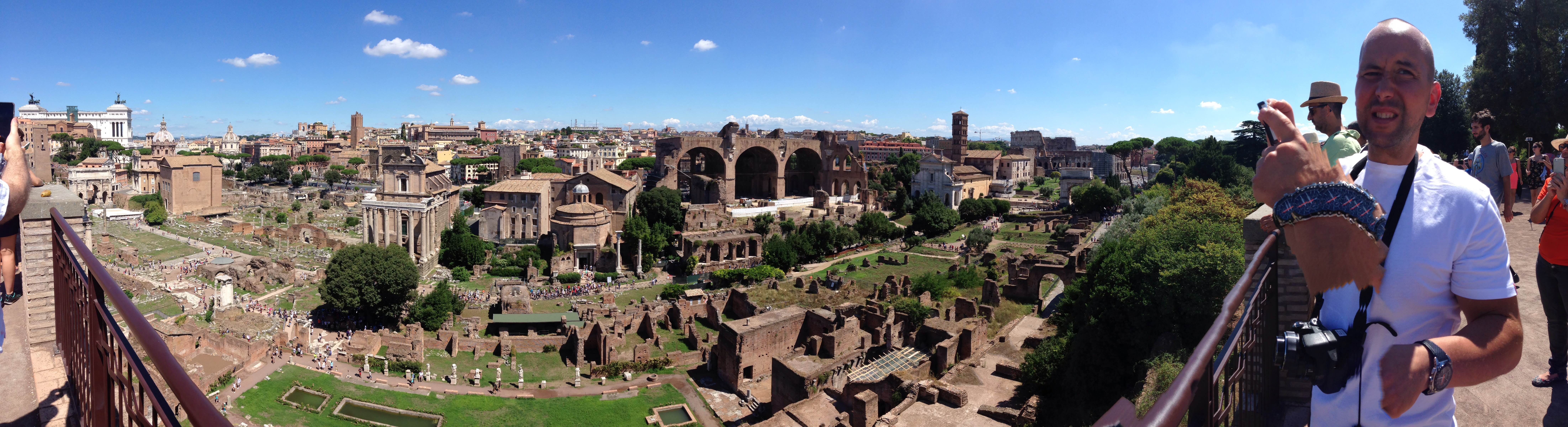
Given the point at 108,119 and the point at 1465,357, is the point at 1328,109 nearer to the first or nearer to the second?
the point at 1465,357

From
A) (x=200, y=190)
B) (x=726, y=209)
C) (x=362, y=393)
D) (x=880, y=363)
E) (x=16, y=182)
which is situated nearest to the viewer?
(x=16, y=182)

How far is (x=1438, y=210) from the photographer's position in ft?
5.61

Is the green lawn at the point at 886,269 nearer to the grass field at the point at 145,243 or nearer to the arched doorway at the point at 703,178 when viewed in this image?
the arched doorway at the point at 703,178

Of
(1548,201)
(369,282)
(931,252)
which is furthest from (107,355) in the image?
(931,252)

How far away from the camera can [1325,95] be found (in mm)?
2961

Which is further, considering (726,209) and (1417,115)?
(726,209)

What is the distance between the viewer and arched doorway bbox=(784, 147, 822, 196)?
49.5m

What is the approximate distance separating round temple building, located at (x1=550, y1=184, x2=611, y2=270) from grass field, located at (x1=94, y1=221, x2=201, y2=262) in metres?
12.4

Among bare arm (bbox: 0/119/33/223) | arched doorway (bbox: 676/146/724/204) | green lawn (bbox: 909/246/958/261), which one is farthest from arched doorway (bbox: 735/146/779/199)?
bare arm (bbox: 0/119/33/223)

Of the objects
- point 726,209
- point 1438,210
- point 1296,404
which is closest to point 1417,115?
point 1438,210

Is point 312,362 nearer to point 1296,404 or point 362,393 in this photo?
point 362,393

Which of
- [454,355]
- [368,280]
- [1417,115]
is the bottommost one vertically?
[454,355]

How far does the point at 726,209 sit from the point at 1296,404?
3512 cm

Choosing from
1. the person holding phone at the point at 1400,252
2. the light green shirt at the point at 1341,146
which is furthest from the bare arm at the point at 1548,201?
the person holding phone at the point at 1400,252
